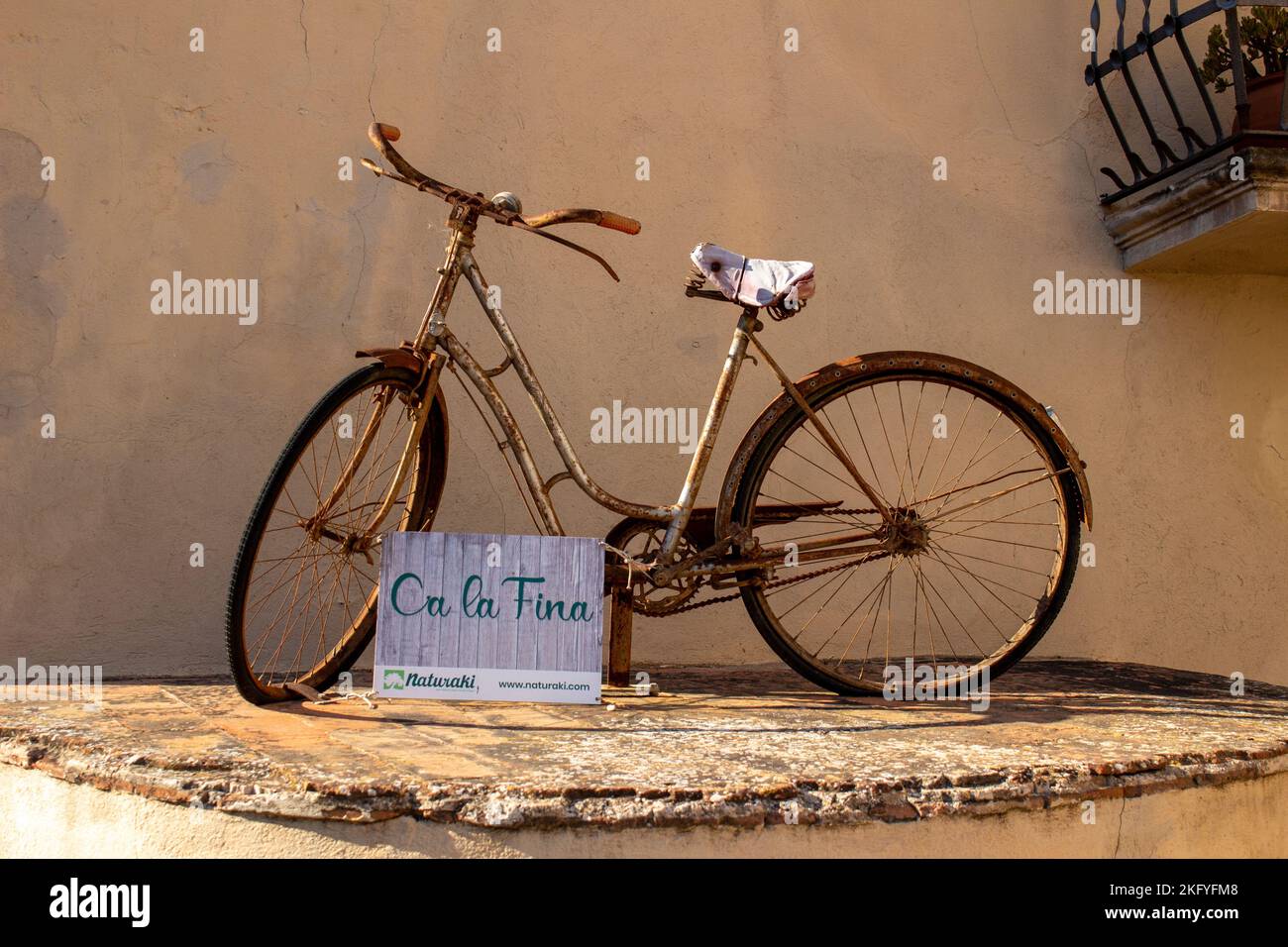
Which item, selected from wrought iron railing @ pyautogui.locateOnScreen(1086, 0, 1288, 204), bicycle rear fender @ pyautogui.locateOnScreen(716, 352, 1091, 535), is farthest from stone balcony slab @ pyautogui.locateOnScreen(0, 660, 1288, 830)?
wrought iron railing @ pyautogui.locateOnScreen(1086, 0, 1288, 204)

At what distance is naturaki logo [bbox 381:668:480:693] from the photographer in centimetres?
238

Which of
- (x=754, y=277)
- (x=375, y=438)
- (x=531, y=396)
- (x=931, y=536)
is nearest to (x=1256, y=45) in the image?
(x=931, y=536)

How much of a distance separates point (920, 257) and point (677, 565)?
147cm

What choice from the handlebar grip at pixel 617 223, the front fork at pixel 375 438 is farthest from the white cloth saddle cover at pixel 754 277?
the front fork at pixel 375 438

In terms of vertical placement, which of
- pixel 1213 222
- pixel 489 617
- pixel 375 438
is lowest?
pixel 489 617

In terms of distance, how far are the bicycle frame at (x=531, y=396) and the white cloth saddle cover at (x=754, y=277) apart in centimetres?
6

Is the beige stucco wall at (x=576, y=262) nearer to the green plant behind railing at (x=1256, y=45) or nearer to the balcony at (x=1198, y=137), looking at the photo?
the balcony at (x=1198, y=137)

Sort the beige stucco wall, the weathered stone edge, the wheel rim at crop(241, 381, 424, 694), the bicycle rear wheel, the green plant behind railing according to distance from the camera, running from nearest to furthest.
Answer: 1. the weathered stone edge
2. the bicycle rear wheel
3. the wheel rim at crop(241, 381, 424, 694)
4. the beige stucco wall
5. the green plant behind railing

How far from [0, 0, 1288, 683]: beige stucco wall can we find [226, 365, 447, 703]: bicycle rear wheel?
0.16 metres

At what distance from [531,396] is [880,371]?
80cm

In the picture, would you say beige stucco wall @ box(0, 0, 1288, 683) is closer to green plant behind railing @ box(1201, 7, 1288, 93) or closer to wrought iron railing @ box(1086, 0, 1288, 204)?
wrought iron railing @ box(1086, 0, 1288, 204)

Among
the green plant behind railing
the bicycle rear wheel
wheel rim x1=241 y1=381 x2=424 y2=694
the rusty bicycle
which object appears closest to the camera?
the bicycle rear wheel

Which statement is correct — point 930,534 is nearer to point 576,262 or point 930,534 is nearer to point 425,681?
point 576,262

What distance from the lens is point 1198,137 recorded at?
3.19 meters
